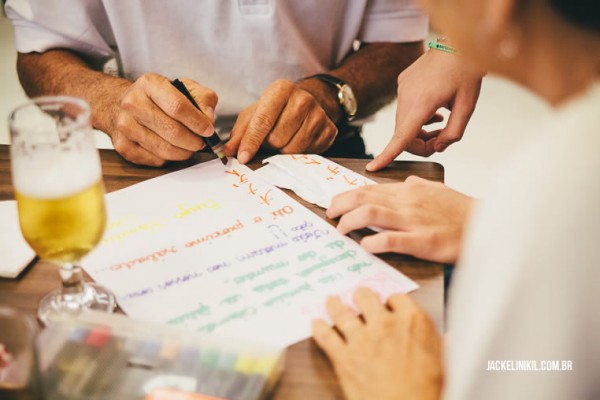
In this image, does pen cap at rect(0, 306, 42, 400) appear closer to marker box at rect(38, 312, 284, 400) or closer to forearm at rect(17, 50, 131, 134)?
marker box at rect(38, 312, 284, 400)

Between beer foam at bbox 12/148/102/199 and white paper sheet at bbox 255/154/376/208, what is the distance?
0.36 metres

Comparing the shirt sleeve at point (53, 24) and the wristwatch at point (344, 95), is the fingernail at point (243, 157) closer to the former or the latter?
the wristwatch at point (344, 95)

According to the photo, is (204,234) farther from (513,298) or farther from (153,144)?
(513,298)

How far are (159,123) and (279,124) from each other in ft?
0.68

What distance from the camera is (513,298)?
0.47 m

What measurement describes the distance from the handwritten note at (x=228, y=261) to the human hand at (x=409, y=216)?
0.03m

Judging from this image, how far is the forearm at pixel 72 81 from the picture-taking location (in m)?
1.18

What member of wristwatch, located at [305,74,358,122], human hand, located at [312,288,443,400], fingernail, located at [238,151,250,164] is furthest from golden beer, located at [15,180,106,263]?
wristwatch, located at [305,74,358,122]

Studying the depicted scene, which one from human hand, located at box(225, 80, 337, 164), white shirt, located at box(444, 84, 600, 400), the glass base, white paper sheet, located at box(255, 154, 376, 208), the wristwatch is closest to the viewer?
white shirt, located at box(444, 84, 600, 400)

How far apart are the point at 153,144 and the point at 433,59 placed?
1.78ft

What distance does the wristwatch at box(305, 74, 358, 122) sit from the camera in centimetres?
129

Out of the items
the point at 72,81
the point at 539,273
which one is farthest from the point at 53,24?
the point at 539,273

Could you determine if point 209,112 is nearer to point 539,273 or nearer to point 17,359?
point 17,359

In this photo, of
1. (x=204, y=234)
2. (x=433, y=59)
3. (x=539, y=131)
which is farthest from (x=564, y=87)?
(x=433, y=59)
